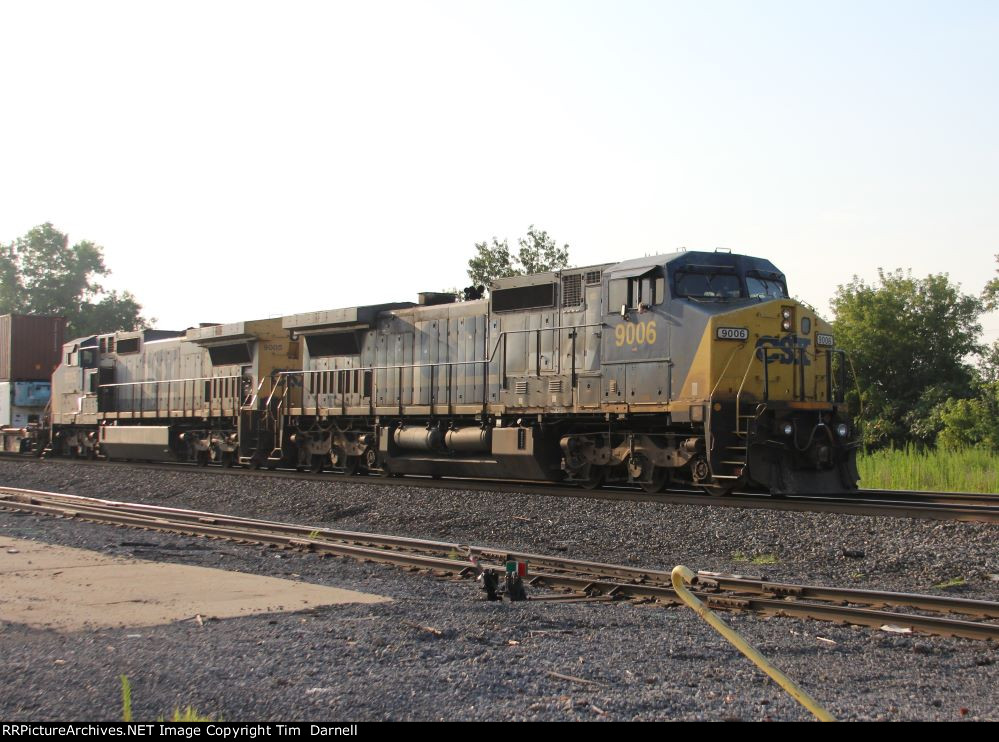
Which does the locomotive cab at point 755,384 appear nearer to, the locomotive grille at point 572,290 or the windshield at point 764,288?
the windshield at point 764,288

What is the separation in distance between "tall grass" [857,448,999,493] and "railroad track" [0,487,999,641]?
1043 centimetres

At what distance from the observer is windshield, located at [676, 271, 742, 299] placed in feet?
43.8

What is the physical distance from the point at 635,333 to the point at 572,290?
1.58 metres

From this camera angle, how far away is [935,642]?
19.5ft

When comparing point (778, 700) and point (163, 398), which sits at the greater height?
point (163, 398)

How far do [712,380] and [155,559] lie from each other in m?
7.01

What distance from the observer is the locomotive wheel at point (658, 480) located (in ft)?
44.1

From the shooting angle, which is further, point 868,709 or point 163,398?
point 163,398

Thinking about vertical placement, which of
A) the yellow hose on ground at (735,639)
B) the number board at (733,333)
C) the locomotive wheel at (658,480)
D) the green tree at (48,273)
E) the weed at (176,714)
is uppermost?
the green tree at (48,273)

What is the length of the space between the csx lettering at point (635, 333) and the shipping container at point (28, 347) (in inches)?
827

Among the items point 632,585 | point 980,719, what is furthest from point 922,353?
point 980,719

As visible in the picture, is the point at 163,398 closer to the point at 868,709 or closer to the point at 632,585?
the point at 632,585

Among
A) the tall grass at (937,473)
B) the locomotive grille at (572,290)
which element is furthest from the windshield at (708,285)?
the tall grass at (937,473)

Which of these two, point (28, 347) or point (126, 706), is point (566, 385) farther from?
point (28, 347)
